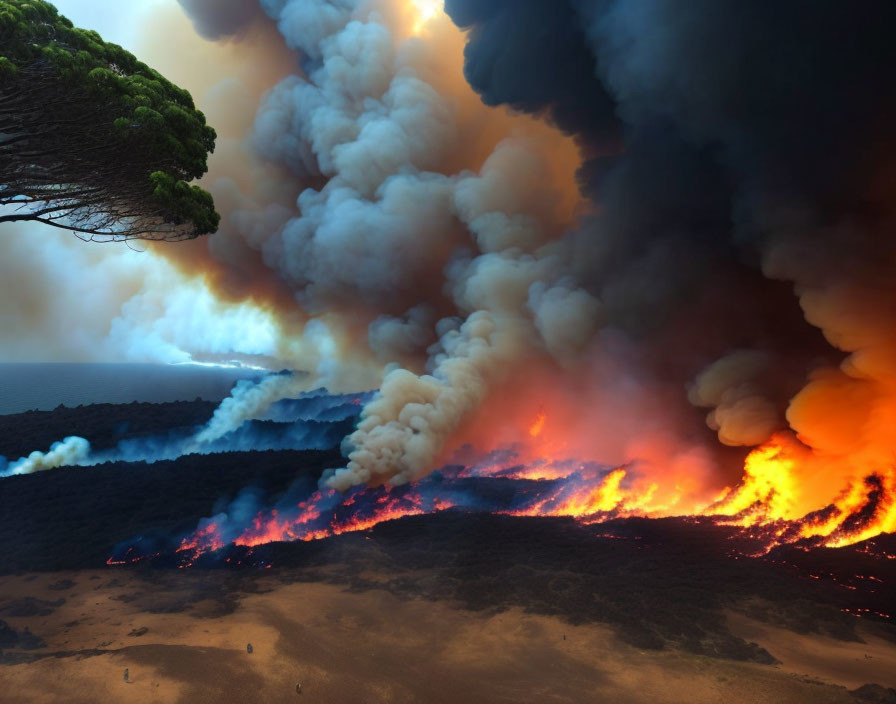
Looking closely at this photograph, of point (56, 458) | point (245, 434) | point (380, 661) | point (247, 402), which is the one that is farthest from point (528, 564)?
point (247, 402)

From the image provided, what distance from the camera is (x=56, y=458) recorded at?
51156 mm

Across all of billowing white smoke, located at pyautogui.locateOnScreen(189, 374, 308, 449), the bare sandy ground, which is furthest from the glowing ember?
billowing white smoke, located at pyautogui.locateOnScreen(189, 374, 308, 449)

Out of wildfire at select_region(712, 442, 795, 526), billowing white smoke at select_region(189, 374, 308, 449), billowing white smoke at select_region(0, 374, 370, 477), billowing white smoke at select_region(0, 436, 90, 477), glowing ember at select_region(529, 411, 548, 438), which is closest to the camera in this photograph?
wildfire at select_region(712, 442, 795, 526)

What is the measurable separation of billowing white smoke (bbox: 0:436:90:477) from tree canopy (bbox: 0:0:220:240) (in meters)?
30.4

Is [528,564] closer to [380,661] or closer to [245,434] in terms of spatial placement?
[380,661]

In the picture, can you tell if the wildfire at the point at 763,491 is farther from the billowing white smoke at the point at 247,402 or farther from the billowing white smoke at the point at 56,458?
the billowing white smoke at the point at 56,458

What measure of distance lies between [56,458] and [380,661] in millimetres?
46091

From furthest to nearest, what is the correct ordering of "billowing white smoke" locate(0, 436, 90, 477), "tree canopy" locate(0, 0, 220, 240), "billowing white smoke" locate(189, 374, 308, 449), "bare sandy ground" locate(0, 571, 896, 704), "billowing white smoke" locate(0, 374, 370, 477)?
"billowing white smoke" locate(189, 374, 308, 449) → "billowing white smoke" locate(0, 374, 370, 477) → "billowing white smoke" locate(0, 436, 90, 477) → "tree canopy" locate(0, 0, 220, 240) → "bare sandy ground" locate(0, 571, 896, 704)

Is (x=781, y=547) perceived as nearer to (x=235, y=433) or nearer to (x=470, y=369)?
(x=470, y=369)

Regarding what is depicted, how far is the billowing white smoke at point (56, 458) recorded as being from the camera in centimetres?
4906

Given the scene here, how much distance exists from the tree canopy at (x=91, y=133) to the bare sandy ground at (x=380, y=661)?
683 inches

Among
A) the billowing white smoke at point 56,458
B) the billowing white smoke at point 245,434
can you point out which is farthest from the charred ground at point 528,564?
the billowing white smoke at point 245,434

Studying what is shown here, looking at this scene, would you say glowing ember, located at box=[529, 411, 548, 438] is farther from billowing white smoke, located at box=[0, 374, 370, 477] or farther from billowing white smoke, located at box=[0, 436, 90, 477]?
billowing white smoke, located at box=[0, 436, 90, 477]

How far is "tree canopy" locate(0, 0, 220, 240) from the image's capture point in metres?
21.1
